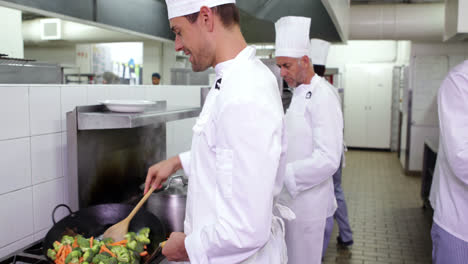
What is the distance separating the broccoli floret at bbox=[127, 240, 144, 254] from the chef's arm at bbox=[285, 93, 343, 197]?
2.57ft

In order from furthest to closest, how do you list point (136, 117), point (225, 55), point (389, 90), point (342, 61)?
1. point (342, 61)
2. point (389, 90)
3. point (136, 117)
4. point (225, 55)

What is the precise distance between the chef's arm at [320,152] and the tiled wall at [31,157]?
39.9 inches

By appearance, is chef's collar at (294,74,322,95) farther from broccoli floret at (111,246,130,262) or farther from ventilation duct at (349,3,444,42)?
ventilation duct at (349,3,444,42)

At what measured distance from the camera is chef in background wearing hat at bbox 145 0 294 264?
83cm

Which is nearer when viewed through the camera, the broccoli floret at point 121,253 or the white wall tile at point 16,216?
the broccoli floret at point 121,253

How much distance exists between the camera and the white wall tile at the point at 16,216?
142 centimetres

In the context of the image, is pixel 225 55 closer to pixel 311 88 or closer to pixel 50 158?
pixel 50 158

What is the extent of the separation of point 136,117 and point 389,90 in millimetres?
7431

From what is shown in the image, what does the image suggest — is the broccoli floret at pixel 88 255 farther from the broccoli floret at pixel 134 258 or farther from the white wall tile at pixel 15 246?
the white wall tile at pixel 15 246

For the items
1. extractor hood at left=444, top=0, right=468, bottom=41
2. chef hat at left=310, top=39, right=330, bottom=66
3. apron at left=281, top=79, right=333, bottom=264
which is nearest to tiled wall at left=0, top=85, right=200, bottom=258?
apron at left=281, top=79, right=333, bottom=264

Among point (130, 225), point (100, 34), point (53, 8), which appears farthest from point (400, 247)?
point (100, 34)

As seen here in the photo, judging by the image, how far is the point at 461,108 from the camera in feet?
4.95

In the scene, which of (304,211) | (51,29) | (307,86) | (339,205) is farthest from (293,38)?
(51,29)

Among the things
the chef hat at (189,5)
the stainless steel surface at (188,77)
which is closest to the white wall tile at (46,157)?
the chef hat at (189,5)
